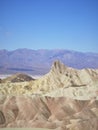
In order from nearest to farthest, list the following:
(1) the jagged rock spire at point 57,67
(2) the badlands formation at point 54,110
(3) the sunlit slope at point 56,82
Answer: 1. (2) the badlands formation at point 54,110
2. (3) the sunlit slope at point 56,82
3. (1) the jagged rock spire at point 57,67

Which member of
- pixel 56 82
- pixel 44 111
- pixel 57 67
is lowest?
pixel 44 111

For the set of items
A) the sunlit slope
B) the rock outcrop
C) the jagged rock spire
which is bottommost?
the rock outcrop

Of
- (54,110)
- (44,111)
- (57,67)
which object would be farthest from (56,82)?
(44,111)

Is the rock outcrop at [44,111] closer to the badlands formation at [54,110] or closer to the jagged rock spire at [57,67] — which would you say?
the badlands formation at [54,110]

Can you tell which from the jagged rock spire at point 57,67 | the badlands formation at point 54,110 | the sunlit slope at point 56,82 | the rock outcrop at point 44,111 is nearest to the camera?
the badlands formation at point 54,110

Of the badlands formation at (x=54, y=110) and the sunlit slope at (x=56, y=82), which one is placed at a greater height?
the sunlit slope at (x=56, y=82)

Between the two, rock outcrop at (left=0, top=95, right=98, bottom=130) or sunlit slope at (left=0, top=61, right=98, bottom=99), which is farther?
sunlit slope at (left=0, top=61, right=98, bottom=99)

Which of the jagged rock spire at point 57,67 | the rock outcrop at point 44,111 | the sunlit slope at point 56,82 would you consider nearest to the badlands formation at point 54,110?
the rock outcrop at point 44,111

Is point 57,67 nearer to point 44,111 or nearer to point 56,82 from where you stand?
point 56,82

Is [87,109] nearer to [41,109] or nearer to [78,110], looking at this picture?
[78,110]

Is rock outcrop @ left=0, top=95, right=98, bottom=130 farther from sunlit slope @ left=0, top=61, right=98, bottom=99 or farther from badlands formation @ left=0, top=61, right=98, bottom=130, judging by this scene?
sunlit slope @ left=0, top=61, right=98, bottom=99

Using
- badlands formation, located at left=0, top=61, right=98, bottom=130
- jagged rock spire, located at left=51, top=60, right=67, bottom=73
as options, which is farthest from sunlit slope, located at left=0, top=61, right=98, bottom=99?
badlands formation, located at left=0, top=61, right=98, bottom=130
